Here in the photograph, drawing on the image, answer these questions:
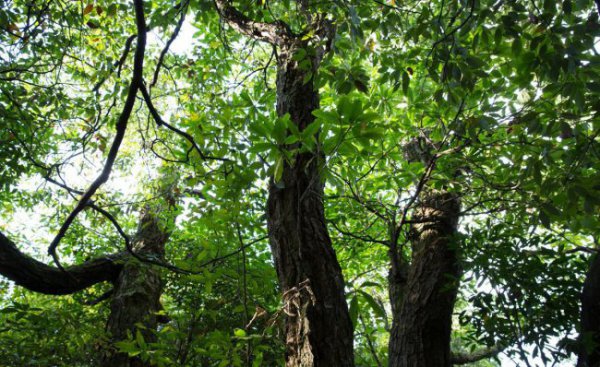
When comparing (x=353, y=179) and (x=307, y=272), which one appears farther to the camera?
(x=353, y=179)

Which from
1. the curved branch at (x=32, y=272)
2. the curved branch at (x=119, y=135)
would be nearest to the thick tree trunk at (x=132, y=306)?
the curved branch at (x=32, y=272)

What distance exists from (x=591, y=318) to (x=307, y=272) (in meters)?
2.16

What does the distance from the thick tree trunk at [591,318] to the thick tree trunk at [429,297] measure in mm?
820

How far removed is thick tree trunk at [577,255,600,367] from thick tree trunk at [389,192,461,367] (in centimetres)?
82

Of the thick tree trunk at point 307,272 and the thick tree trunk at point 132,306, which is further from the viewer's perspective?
the thick tree trunk at point 132,306

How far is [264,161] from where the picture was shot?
1960mm

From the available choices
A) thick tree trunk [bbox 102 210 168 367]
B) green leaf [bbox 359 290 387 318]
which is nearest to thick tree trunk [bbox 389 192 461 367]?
green leaf [bbox 359 290 387 318]

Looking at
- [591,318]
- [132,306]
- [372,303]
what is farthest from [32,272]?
[591,318]

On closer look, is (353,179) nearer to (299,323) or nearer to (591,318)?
(299,323)

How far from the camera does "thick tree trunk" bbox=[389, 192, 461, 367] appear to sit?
9.92ft

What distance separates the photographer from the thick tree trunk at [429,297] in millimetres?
3023

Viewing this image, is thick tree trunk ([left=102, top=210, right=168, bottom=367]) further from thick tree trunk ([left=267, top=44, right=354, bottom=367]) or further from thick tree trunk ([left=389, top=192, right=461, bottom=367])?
thick tree trunk ([left=267, top=44, right=354, bottom=367])

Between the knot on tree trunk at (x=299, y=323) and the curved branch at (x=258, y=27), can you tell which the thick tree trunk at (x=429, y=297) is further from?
the curved branch at (x=258, y=27)

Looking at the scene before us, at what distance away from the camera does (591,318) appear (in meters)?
2.86
